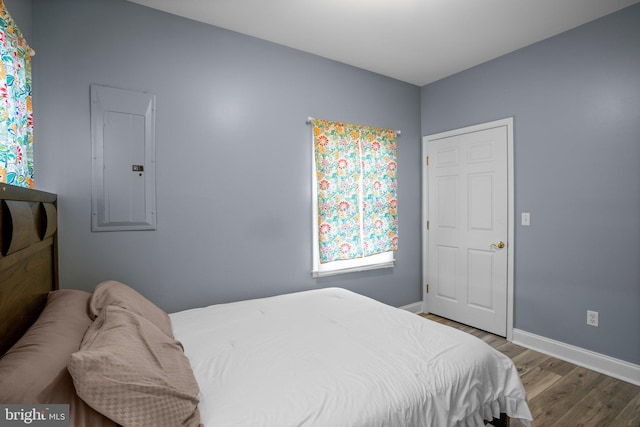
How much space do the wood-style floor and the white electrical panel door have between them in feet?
9.17

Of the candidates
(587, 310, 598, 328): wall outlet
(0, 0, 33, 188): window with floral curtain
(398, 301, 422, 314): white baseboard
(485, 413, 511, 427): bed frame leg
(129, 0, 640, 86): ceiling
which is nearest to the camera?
(0, 0, 33, 188): window with floral curtain

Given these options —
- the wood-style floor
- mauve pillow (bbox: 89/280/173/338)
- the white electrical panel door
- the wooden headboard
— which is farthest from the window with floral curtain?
the wood-style floor

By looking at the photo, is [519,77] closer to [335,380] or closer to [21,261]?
[335,380]

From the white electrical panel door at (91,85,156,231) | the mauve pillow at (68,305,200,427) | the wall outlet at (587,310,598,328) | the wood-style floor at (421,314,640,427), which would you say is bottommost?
the wood-style floor at (421,314,640,427)

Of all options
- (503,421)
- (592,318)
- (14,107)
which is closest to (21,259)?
(14,107)

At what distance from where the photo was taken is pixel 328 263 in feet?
10.2

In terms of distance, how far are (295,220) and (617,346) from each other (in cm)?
271

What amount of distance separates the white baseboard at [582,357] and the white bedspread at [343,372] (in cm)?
147

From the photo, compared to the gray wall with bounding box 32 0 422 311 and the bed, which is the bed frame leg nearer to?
the bed

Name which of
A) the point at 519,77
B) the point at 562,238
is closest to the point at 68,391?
the point at 562,238

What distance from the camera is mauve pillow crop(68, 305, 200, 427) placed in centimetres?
83

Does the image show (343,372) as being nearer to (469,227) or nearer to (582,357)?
(582,357)

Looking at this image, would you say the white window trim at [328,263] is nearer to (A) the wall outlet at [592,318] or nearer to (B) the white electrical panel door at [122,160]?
(B) the white electrical panel door at [122,160]

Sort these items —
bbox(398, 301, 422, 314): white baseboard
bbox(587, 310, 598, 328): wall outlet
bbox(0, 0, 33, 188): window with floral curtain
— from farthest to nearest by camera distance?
1. bbox(398, 301, 422, 314): white baseboard
2. bbox(587, 310, 598, 328): wall outlet
3. bbox(0, 0, 33, 188): window with floral curtain
